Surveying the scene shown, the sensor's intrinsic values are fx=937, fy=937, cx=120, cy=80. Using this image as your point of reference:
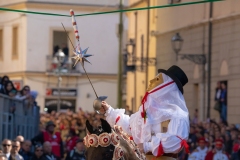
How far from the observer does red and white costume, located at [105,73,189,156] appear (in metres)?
8.79

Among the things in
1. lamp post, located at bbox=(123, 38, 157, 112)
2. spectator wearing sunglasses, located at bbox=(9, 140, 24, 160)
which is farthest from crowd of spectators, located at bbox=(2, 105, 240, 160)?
lamp post, located at bbox=(123, 38, 157, 112)

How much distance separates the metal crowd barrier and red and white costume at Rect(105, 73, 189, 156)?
897cm

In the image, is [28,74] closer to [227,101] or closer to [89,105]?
[89,105]

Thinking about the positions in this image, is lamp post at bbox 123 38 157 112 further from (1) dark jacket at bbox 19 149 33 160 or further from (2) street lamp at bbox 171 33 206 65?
(1) dark jacket at bbox 19 149 33 160

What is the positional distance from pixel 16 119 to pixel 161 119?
464 inches

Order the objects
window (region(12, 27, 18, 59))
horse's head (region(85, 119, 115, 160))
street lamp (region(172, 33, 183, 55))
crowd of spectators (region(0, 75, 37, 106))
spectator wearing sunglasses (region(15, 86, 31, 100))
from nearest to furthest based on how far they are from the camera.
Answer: horse's head (region(85, 119, 115, 160))
crowd of spectators (region(0, 75, 37, 106))
spectator wearing sunglasses (region(15, 86, 31, 100))
street lamp (region(172, 33, 183, 55))
window (region(12, 27, 18, 59))

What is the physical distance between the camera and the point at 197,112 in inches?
1180

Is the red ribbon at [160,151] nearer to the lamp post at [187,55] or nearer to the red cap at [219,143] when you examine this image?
the red cap at [219,143]

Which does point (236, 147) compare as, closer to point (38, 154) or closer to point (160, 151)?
point (38, 154)

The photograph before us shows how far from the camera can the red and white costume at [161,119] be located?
8789mm

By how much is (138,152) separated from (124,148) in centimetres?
28

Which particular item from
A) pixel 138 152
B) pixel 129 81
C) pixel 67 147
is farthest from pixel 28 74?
pixel 138 152

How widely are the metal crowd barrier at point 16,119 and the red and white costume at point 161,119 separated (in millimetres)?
8965

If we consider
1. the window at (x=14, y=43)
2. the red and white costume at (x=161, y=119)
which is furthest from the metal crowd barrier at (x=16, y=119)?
the window at (x=14, y=43)
